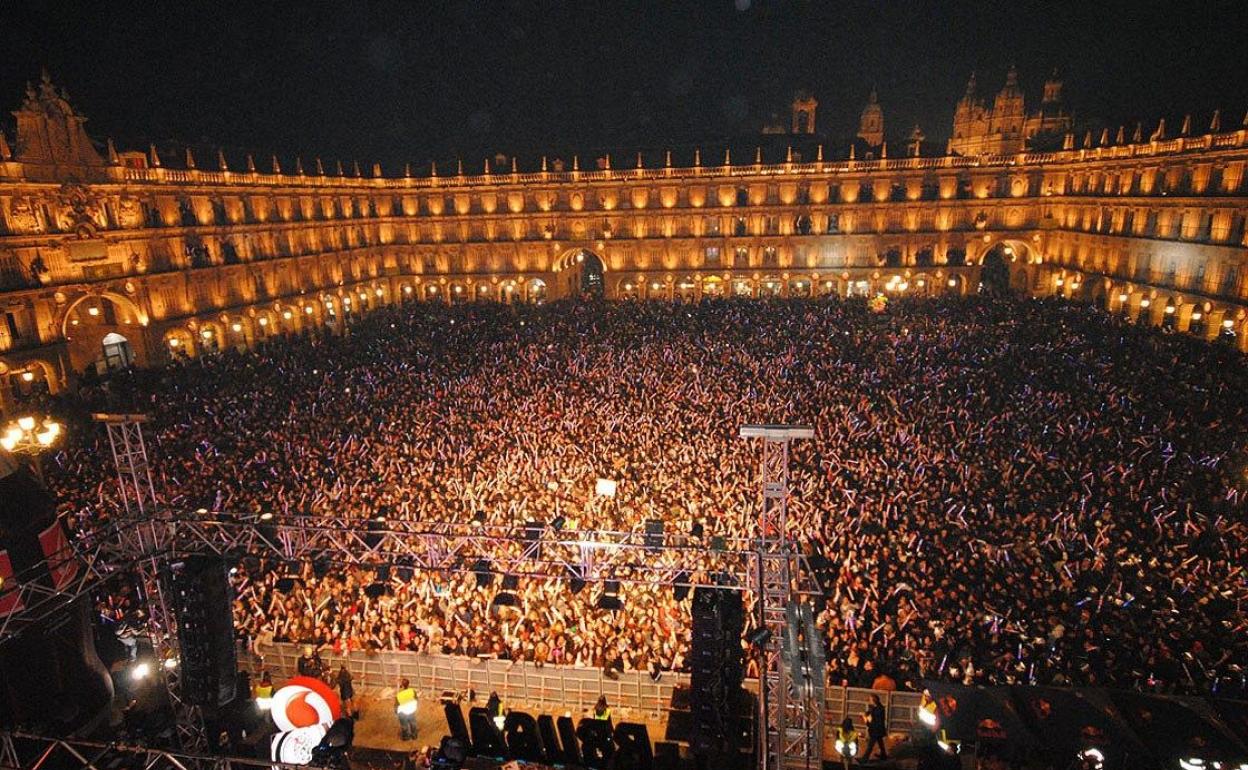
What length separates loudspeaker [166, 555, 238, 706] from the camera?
9.70 metres

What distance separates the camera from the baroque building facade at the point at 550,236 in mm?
31234

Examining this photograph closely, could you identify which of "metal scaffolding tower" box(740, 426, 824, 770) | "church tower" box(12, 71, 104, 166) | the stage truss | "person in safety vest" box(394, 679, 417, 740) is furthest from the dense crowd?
"church tower" box(12, 71, 104, 166)

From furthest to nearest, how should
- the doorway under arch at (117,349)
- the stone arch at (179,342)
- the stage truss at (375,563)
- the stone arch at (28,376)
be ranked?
the stone arch at (179,342) → the doorway under arch at (117,349) → the stone arch at (28,376) → the stage truss at (375,563)

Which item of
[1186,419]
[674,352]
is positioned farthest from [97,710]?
[1186,419]

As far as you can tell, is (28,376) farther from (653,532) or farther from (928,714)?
(928,714)

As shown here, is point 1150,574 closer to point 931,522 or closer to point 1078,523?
point 1078,523

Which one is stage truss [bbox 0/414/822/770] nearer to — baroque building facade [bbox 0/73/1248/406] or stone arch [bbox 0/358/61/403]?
stone arch [bbox 0/358/61/403]

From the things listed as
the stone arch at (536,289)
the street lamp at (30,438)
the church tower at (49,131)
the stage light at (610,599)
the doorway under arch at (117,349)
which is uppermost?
the church tower at (49,131)

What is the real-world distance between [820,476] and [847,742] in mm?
7524

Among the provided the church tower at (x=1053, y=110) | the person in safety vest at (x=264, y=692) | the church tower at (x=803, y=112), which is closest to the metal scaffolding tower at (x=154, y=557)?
the person in safety vest at (x=264, y=692)

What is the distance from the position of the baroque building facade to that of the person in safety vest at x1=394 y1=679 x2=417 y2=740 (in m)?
28.1

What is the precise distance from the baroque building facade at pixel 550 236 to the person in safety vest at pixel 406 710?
28.1 meters

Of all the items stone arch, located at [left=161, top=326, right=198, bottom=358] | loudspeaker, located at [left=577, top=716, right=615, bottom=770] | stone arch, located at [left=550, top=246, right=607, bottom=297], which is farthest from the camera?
stone arch, located at [left=550, top=246, right=607, bottom=297]

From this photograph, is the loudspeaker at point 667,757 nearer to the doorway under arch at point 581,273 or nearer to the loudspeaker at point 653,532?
the loudspeaker at point 653,532
